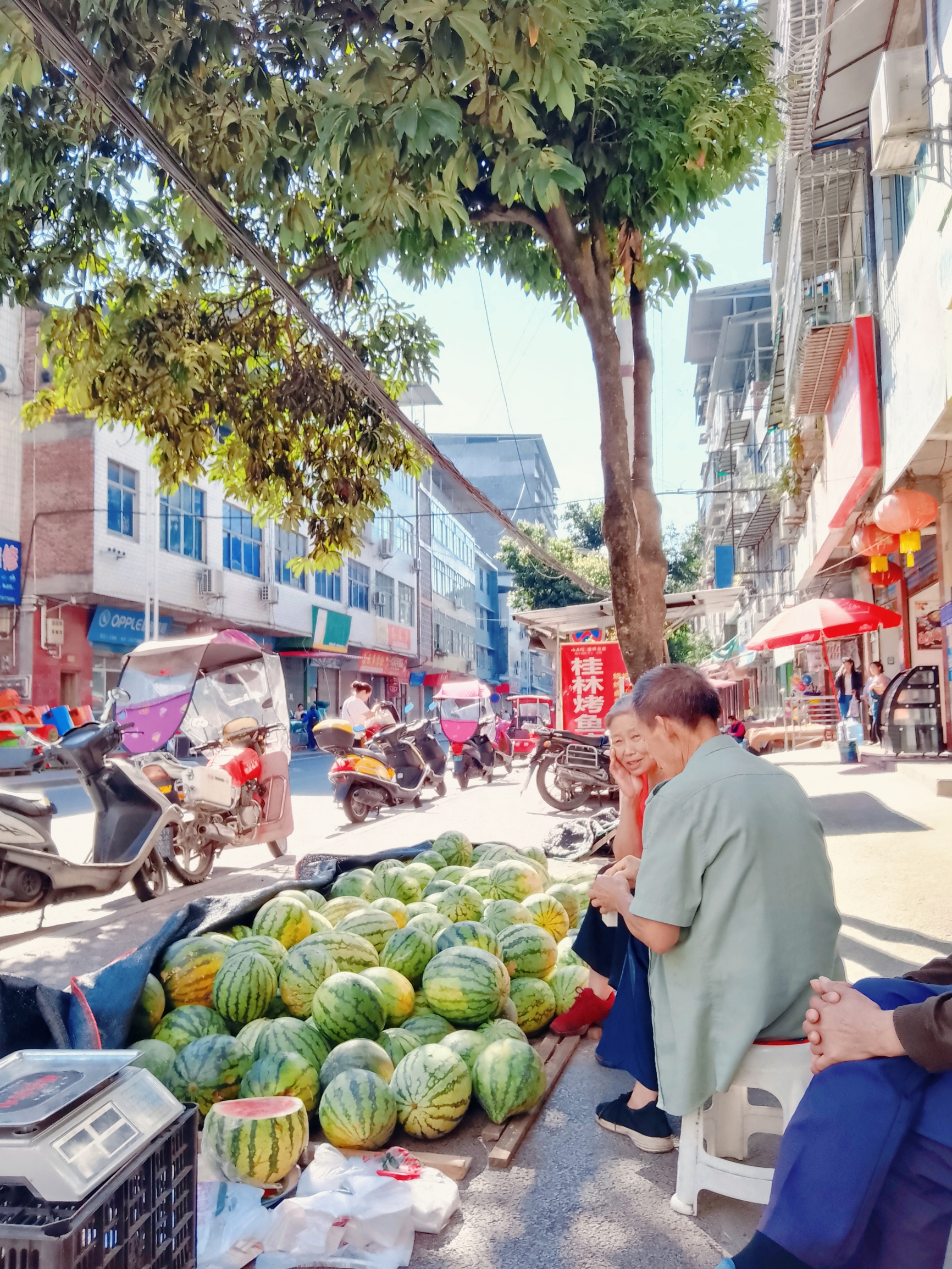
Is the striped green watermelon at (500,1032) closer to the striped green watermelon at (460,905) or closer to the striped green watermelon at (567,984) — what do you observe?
the striped green watermelon at (567,984)

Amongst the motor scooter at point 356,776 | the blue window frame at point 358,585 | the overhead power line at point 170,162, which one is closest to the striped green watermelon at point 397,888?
the overhead power line at point 170,162

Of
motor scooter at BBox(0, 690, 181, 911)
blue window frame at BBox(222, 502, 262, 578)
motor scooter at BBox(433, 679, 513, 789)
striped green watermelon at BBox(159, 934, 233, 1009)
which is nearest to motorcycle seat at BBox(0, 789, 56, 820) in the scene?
motor scooter at BBox(0, 690, 181, 911)

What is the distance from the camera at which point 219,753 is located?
27.3 feet

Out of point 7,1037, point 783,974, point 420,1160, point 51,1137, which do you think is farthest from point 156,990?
point 783,974

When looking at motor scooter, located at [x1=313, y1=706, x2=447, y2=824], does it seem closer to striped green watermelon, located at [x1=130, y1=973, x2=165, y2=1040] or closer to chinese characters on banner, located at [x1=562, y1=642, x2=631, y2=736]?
chinese characters on banner, located at [x1=562, y1=642, x2=631, y2=736]

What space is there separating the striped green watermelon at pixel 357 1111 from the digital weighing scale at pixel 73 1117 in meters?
1.11

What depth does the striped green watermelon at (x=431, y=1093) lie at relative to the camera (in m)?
2.99

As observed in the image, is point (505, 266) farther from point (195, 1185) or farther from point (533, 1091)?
point (195, 1185)

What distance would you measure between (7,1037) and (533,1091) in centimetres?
167

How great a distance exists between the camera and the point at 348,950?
3721 mm

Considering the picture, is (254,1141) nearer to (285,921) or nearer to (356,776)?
(285,921)

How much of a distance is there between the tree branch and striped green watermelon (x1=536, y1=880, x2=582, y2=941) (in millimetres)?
3911

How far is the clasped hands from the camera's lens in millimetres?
1752

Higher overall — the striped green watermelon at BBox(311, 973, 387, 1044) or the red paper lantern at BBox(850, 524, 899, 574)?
the red paper lantern at BBox(850, 524, 899, 574)
